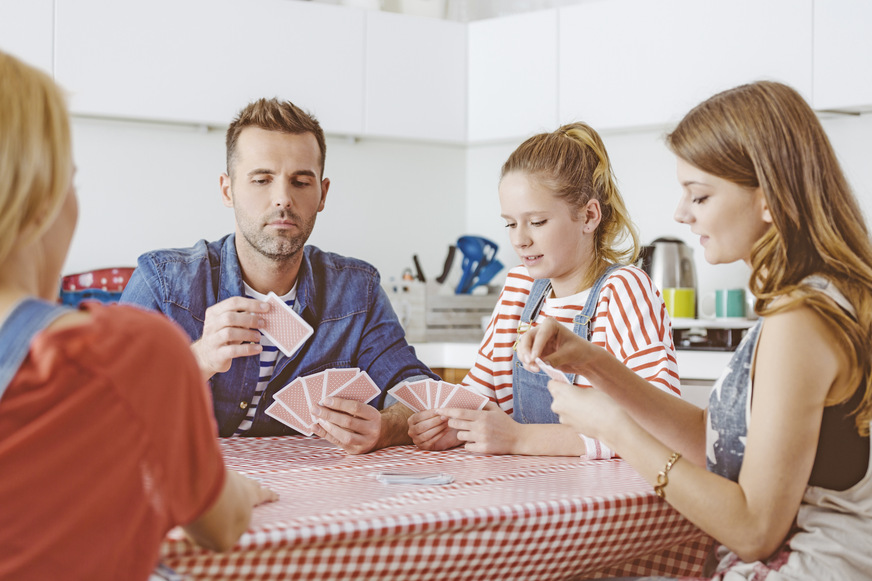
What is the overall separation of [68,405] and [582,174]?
4.38ft

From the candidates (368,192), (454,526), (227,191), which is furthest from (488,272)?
(454,526)

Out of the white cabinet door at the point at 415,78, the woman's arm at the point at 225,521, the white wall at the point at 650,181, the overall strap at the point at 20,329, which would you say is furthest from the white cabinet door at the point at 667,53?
the overall strap at the point at 20,329

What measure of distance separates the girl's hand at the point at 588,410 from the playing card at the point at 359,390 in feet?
1.30

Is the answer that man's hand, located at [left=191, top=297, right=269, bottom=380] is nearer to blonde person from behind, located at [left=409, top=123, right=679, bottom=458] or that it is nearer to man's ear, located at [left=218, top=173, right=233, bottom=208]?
blonde person from behind, located at [left=409, top=123, right=679, bottom=458]

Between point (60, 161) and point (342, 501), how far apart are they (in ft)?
1.90

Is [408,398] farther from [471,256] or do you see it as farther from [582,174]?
[471,256]

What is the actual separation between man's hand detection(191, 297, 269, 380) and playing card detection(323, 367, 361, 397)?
14 cm

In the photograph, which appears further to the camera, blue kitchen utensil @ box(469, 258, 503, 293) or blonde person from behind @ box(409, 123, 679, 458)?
blue kitchen utensil @ box(469, 258, 503, 293)

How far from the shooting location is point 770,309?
120 cm

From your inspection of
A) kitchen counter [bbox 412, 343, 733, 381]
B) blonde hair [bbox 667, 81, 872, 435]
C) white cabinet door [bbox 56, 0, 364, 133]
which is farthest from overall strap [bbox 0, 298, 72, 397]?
white cabinet door [bbox 56, 0, 364, 133]

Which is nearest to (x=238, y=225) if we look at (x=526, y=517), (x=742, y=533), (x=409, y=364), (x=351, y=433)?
(x=409, y=364)

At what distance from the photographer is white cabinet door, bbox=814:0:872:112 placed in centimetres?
272

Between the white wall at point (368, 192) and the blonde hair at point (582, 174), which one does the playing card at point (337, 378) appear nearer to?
the blonde hair at point (582, 174)

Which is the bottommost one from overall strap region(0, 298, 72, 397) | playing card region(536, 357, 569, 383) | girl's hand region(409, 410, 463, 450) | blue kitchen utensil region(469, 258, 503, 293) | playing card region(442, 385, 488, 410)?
girl's hand region(409, 410, 463, 450)
